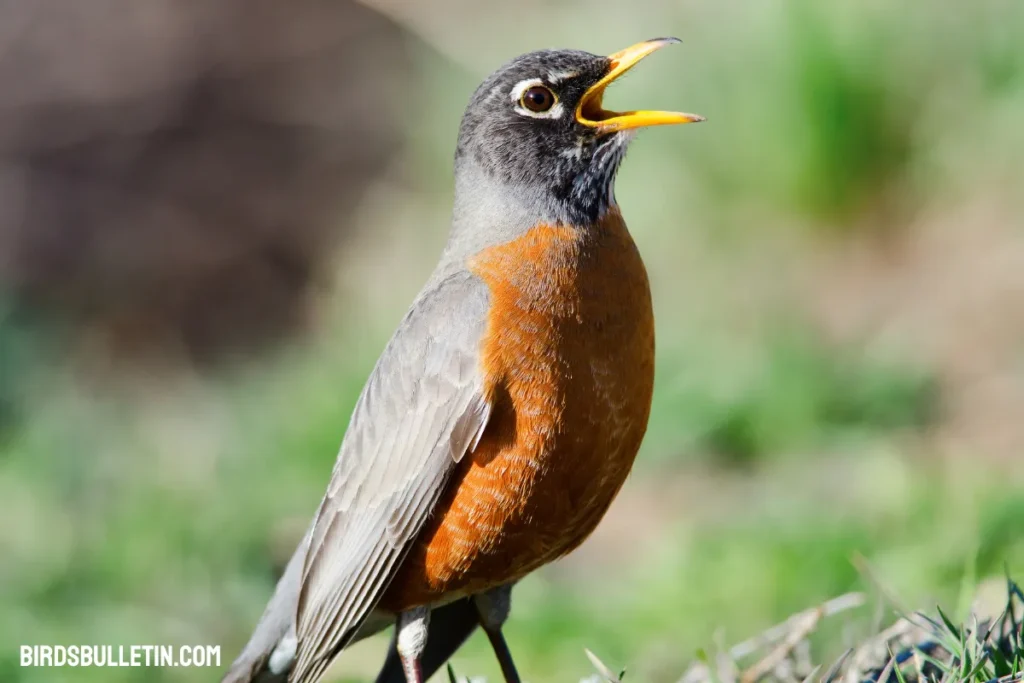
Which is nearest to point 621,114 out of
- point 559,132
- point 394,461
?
point 559,132

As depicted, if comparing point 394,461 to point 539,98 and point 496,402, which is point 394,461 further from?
point 539,98

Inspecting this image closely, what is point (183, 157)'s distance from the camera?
11.3 meters

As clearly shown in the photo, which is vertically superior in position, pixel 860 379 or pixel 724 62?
pixel 724 62

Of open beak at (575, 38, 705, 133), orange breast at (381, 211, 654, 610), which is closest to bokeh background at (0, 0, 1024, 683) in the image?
orange breast at (381, 211, 654, 610)

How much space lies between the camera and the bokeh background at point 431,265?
18.8 ft

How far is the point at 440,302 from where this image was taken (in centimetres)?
398

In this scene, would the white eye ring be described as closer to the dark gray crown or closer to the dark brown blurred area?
the dark gray crown

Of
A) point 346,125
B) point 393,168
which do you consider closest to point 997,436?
point 393,168

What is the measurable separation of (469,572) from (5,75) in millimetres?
8968

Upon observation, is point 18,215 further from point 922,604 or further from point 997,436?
point 922,604

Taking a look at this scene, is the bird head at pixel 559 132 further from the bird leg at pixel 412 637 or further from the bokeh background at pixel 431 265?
the bokeh background at pixel 431 265

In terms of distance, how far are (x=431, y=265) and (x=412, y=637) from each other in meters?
5.58

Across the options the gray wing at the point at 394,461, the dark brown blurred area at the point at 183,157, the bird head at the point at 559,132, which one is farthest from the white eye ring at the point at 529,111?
the dark brown blurred area at the point at 183,157

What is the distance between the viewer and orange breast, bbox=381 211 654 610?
3662 millimetres
